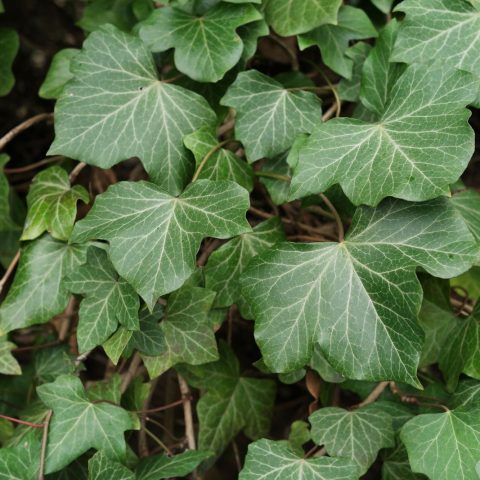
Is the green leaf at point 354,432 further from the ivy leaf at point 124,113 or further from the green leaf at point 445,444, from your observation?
the ivy leaf at point 124,113

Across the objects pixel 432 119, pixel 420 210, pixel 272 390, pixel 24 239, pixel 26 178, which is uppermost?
pixel 432 119

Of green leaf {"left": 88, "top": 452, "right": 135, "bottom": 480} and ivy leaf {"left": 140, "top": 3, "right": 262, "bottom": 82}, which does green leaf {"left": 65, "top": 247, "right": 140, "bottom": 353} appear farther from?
ivy leaf {"left": 140, "top": 3, "right": 262, "bottom": 82}

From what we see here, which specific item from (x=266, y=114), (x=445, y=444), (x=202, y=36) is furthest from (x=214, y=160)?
(x=445, y=444)

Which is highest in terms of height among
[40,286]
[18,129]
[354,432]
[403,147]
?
[403,147]

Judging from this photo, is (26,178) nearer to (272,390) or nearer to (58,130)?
(58,130)

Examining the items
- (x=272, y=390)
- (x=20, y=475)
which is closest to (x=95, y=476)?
(x=20, y=475)

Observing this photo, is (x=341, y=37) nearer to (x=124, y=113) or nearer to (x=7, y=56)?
(x=124, y=113)
